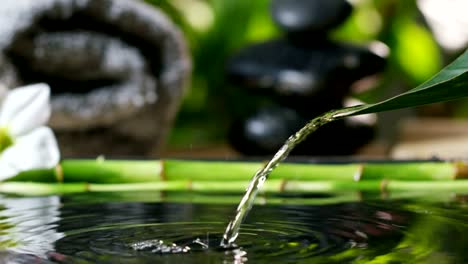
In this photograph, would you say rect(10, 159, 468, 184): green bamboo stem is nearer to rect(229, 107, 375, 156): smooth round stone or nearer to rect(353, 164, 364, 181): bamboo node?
rect(353, 164, 364, 181): bamboo node

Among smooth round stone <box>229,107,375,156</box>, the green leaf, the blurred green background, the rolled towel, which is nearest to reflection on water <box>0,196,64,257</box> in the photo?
the green leaf

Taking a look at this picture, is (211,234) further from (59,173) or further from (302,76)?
(302,76)

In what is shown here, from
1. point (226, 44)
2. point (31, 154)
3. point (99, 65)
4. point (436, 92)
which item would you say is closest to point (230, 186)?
point (31, 154)

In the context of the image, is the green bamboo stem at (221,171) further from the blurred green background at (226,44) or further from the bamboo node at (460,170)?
the blurred green background at (226,44)

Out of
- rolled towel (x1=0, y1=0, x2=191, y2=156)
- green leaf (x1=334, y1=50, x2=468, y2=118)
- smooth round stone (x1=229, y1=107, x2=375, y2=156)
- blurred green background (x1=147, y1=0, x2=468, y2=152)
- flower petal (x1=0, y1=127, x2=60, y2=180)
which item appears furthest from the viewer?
blurred green background (x1=147, y1=0, x2=468, y2=152)

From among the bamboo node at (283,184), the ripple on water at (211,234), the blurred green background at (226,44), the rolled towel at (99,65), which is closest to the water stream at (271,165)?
the ripple on water at (211,234)

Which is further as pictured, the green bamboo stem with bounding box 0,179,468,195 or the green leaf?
the green bamboo stem with bounding box 0,179,468,195

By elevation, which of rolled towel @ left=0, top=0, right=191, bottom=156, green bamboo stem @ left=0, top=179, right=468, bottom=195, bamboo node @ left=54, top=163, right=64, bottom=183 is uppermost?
rolled towel @ left=0, top=0, right=191, bottom=156
